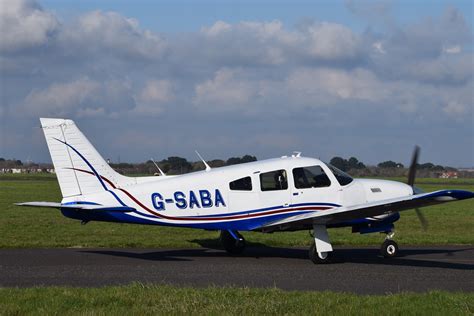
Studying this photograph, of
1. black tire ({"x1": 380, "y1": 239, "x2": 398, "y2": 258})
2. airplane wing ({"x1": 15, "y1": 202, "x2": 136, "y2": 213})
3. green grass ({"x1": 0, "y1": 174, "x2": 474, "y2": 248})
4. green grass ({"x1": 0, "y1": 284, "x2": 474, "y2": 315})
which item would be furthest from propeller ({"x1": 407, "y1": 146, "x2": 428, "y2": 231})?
airplane wing ({"x1": 15, "y1": 202, "x2": 136, "y2": 213})

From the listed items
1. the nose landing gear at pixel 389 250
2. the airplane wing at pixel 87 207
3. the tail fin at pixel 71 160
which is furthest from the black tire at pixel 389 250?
the tail fin at pixel 71 160

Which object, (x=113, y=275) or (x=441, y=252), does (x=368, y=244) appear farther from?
(x=113, y=275)

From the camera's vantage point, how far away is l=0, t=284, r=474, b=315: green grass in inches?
372

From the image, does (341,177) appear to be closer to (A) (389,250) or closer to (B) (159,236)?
(A) (389,250)

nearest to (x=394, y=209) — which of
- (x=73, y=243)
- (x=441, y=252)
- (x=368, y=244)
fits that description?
(x=441, y=252)

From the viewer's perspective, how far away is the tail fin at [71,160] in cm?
1602

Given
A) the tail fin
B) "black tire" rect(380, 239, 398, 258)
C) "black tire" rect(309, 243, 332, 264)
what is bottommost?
"black tire" rect(380, 239, 398, 258)

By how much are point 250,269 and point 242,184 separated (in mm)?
2382

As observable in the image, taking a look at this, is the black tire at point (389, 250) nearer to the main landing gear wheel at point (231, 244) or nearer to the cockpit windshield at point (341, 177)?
the cockpit windshield at point (341, 177)

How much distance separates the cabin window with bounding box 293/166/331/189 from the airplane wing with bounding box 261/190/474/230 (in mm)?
691

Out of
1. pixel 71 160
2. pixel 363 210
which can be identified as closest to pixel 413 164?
pixel 363 210

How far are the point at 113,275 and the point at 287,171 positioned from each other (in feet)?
16.2

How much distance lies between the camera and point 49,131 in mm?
15992

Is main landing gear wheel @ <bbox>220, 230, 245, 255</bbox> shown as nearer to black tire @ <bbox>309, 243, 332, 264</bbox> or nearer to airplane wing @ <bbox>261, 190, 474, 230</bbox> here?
airplane wing @ <bbox>261, 190, 474, 230</bbox>
